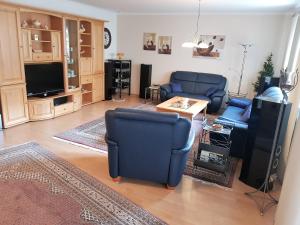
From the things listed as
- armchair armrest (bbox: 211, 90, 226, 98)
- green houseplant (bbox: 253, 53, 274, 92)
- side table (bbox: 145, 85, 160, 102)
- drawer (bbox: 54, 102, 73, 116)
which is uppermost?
A: green houseplant (bbox: 253, 53, 274, 92)

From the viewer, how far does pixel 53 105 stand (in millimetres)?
4930

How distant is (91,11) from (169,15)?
2.19m

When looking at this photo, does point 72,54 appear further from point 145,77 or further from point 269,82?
point 269,82

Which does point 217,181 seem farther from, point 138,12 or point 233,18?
point 138,12

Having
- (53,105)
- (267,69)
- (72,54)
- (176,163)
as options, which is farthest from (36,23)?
(267,69)

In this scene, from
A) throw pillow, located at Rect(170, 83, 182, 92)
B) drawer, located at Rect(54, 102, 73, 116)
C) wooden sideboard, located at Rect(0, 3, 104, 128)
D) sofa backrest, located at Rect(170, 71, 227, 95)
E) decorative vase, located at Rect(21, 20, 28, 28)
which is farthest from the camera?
throw pillow, located at Rect(170, 83, 182, 92)

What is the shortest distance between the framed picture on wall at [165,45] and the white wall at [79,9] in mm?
1594

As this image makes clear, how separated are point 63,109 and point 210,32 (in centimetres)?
428

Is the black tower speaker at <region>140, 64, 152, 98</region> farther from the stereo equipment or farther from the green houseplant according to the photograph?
the stereo equipment

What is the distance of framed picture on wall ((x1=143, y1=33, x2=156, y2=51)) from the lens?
6.95m

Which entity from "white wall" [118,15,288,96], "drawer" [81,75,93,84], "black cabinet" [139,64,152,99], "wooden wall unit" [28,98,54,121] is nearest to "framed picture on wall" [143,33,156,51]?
"white wall" [118,15,288,96]

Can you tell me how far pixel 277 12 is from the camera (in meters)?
5.37

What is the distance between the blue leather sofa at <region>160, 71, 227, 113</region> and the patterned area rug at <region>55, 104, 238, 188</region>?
0.72 metres

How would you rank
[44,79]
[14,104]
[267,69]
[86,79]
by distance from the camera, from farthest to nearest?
1. [86,79]
2. [267,69]
3. [44,79]
4. [14,104]
